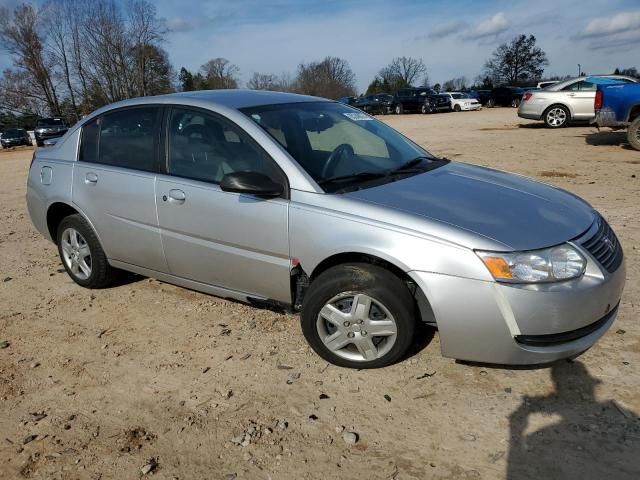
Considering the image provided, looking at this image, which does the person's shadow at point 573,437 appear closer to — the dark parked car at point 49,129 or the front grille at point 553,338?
the front grille at point 553,338

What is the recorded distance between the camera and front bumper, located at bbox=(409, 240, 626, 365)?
106 inches

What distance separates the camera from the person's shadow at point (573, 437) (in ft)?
7.75

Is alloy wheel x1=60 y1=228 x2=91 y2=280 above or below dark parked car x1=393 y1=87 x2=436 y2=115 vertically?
below

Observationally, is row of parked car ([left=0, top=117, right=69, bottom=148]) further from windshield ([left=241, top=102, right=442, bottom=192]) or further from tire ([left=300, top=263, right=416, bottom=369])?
tire ([left=300, top=263, right=416, bottom=369])

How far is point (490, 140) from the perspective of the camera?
14820mm

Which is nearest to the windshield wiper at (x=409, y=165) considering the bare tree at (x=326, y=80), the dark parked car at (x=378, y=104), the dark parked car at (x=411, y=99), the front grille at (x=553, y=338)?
the front grille at (x=553, y=338)

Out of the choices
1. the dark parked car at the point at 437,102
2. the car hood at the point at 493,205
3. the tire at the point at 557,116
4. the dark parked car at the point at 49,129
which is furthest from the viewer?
the dark parked car at the point at 437,102

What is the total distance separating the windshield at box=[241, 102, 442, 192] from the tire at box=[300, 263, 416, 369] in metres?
0.58

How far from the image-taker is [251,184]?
125 inches

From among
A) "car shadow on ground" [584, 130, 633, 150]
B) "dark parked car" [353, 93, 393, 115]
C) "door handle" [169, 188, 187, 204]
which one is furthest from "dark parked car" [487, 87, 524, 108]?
"door handle" [169, 188, 187, 204]

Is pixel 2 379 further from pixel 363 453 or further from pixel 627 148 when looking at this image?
pixel 627 148

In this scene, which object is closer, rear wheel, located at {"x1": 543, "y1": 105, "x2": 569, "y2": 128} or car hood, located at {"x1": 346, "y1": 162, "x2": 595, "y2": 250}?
car hood, located at {"x1": 346, "y1": 162, "x2": 595, "y2": 250}

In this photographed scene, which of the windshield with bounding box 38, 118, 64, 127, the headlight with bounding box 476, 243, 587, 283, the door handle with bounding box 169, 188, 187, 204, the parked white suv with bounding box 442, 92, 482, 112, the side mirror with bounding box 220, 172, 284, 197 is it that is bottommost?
the headlight with bounding box 476, 243, 587, 283

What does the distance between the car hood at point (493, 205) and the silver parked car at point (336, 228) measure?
1cm
